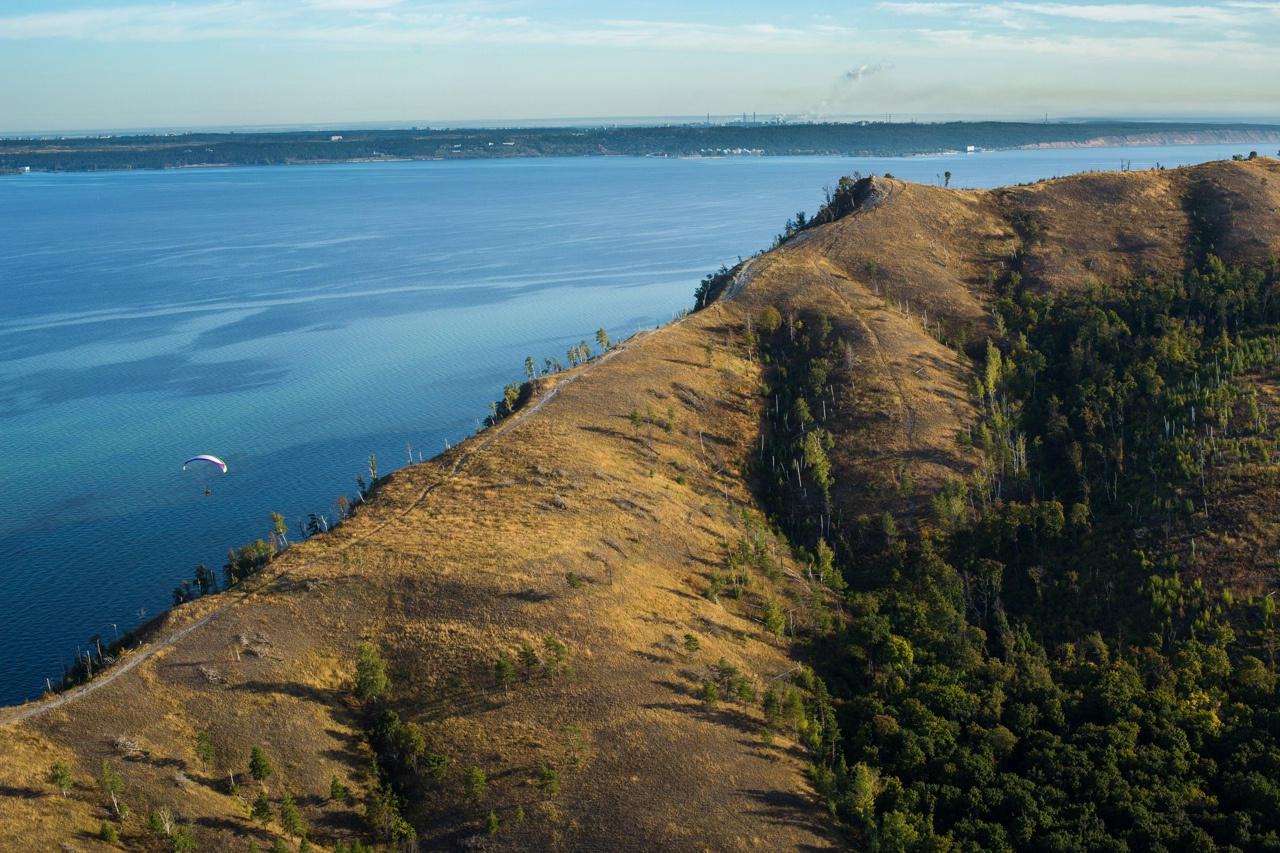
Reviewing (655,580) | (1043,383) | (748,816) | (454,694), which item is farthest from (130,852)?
(1043,383)

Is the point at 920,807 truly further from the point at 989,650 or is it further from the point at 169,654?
the point at 169,654

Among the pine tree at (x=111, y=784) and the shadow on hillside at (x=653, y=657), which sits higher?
the pine tree at (x=111, y=784)

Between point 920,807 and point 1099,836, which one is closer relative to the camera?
point 1099,836

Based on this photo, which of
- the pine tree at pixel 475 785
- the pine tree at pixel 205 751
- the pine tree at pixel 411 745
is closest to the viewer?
the pine tree at pixel 205 751

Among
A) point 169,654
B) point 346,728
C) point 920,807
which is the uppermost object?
point 169,654

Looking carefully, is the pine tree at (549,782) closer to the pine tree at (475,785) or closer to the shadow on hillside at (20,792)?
the pine tree at (475,785)

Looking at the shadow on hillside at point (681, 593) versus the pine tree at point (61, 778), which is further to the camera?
the shadow on hillside at point (681, 593)

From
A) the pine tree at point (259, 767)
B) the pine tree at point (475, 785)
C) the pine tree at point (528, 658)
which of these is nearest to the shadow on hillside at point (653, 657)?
the pine tree at point (528, 658)
